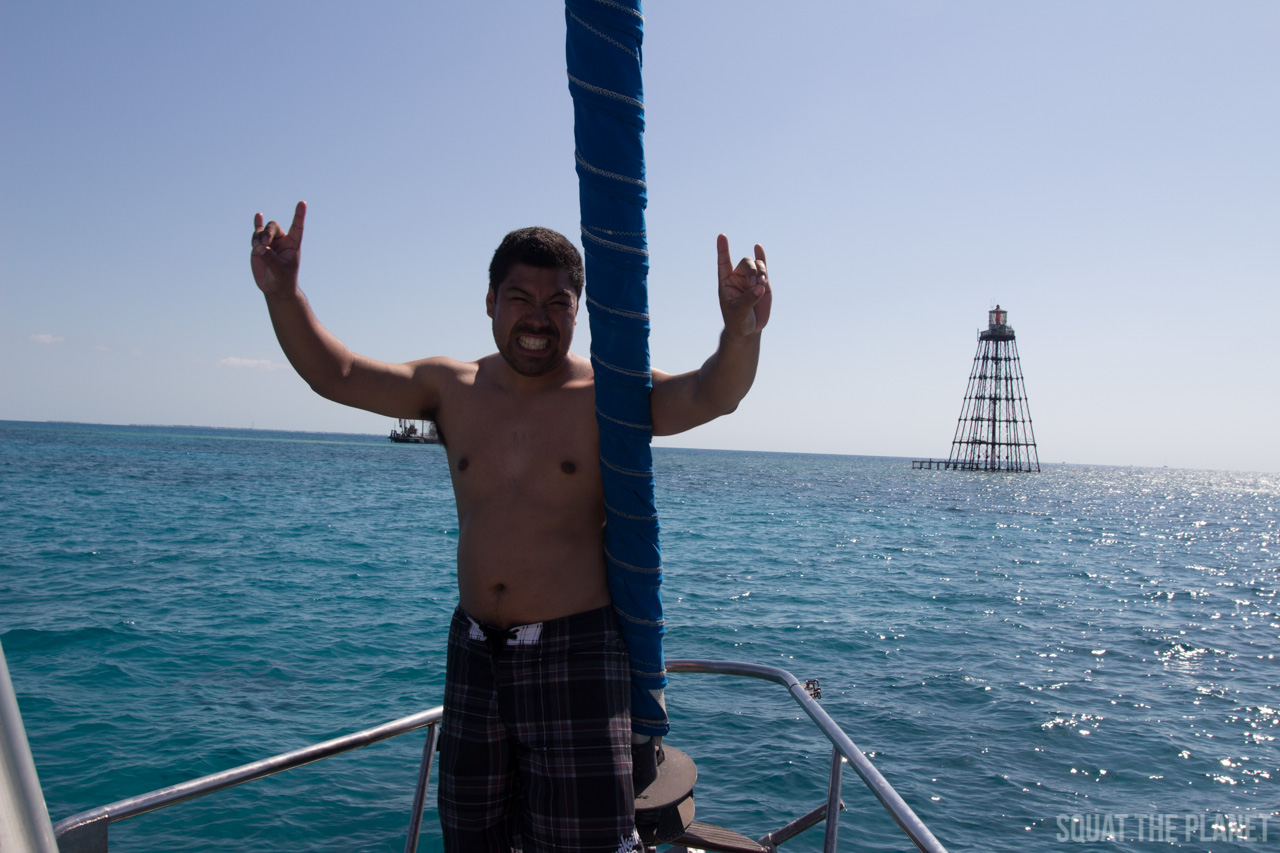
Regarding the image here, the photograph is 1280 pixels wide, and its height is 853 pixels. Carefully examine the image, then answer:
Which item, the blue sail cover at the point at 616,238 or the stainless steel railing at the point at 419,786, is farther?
the blue sail cover at the point at 616,238

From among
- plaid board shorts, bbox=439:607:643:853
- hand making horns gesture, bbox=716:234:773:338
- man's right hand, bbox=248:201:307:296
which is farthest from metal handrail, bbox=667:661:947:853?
man's right hand, bbox=248:201:307:296

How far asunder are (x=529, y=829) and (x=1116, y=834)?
653 centimetres

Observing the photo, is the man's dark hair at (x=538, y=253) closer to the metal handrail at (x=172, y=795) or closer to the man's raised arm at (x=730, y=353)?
the man's raised arm at (x=730, y=353)

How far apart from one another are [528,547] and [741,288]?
1061 mm

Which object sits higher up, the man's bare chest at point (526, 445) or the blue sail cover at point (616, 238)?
the blue sail cover at point (616, 238)

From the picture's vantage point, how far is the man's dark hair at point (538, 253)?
2443mm

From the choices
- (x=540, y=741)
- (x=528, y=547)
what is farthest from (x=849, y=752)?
(x=528, y=547)

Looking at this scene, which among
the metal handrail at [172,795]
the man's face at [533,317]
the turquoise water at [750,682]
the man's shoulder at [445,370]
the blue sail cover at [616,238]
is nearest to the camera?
A: the metal handrail at [172,795]

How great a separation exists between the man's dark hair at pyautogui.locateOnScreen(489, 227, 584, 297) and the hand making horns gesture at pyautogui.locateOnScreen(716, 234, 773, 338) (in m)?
0.59

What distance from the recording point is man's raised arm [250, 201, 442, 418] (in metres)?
2.33

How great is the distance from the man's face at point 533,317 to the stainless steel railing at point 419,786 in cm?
121

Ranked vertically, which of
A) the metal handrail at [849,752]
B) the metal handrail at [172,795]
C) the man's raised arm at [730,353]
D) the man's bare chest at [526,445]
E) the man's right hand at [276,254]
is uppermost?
the man's right hand at [276,254]

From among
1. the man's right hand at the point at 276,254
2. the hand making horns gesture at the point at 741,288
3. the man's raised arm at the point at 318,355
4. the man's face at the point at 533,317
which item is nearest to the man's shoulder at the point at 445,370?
the man's raised arm at the point at 318,355

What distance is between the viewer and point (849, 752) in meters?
2.44
